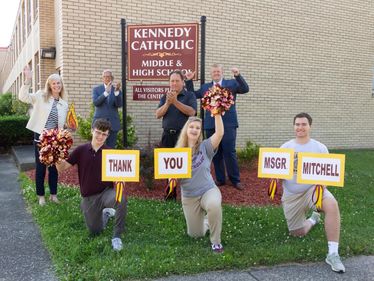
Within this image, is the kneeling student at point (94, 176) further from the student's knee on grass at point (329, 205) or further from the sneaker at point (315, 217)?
the sneaker at point (315, 217)

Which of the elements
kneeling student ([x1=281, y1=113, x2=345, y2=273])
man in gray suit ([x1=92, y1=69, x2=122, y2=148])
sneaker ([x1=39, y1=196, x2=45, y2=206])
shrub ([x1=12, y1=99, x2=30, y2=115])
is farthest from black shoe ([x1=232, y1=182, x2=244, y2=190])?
shrub ([x1=12, y1=99, x2=30, y2=115])

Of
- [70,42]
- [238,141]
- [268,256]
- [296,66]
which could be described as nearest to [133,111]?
[70,42]

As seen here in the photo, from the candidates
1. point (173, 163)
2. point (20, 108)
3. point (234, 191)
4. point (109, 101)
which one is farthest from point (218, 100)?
point (20, 108)

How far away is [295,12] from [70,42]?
6102 mm

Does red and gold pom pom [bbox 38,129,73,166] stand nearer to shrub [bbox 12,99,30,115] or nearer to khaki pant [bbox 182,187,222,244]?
khaki pant [bbox 182,187,222,244]

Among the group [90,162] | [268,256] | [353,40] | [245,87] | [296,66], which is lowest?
[268,256]

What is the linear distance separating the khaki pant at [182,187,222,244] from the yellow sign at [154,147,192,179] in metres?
0.30

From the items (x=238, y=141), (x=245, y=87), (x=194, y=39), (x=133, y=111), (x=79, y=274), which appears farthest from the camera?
(x=238, y=141)

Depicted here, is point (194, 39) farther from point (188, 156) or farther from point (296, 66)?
point (296, 66)

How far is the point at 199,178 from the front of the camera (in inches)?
172

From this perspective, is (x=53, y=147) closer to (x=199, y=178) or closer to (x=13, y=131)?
(x=199, y=178)

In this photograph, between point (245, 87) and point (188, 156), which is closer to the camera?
point (188, 156)

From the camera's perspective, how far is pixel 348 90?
41.5 feet

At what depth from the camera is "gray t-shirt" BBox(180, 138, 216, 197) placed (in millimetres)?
4332
